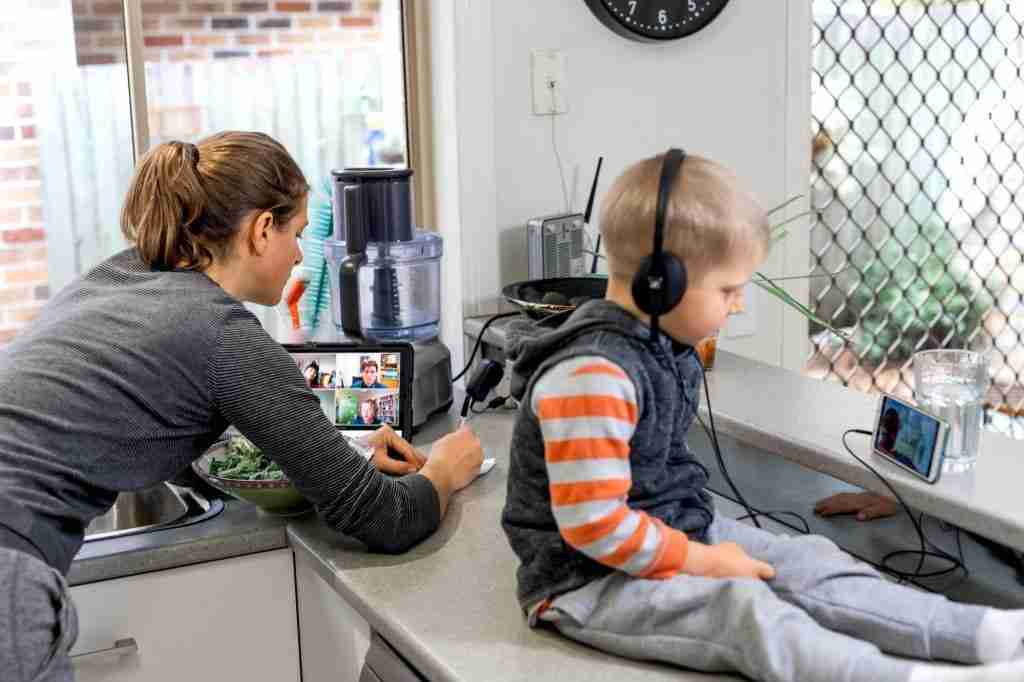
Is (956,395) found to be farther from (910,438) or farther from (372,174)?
(372,174)

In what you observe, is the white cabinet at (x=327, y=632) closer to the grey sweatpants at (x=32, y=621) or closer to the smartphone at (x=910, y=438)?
the grey sweatpants at (x=32, y=621)

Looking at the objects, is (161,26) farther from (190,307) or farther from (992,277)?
(992,277)

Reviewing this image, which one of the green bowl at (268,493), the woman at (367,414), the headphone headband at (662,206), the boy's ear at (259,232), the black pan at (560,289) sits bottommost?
the green bowl at (268,493)

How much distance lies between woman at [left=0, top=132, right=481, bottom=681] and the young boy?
32cm

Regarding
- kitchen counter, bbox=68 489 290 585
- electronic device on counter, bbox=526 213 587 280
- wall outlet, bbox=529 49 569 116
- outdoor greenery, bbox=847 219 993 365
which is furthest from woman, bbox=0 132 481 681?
outdoor greenery, bbox=847 219 993 365

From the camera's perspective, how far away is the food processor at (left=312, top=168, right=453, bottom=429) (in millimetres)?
2045

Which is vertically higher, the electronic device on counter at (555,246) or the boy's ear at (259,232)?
the boy's ear at (259,232)

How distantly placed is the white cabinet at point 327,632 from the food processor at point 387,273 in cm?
43

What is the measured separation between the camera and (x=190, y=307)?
1437 mm

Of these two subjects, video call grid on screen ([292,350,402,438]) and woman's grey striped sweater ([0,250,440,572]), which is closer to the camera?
woman's grey striped sweater ([0,250,440,572])

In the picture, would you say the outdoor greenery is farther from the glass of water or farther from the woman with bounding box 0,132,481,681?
the woman with bounding box 0,132,481,681

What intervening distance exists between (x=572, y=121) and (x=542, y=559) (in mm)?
1280

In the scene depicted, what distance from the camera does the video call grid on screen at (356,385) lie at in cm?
189

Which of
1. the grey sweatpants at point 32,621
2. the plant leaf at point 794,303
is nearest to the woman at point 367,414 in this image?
the plant leaf at point 794,303
